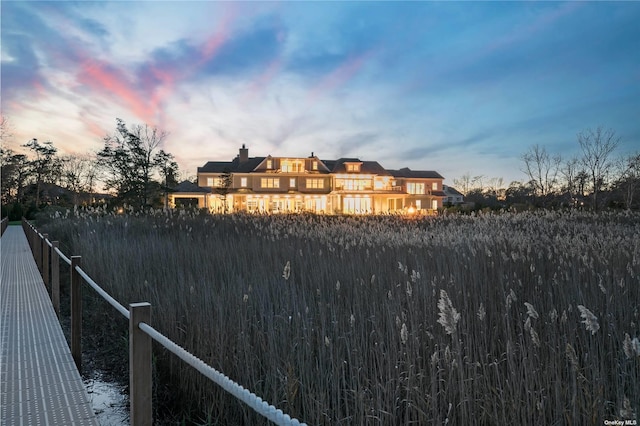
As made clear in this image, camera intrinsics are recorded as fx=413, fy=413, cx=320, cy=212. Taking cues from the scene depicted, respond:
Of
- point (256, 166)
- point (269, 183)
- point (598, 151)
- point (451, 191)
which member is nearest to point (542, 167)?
point (598, 151)

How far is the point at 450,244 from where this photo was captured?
6445 millimetres

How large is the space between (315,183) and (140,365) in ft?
151

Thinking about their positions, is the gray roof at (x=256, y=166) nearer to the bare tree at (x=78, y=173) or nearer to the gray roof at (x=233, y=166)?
the gray roof at (x=233, y=166)

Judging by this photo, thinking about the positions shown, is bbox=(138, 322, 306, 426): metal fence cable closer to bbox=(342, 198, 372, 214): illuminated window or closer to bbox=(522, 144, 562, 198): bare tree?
bbox=(522, 144, 562, 198): bare tree

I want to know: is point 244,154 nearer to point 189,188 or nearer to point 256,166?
point 256,166

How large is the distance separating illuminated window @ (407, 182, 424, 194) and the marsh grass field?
1969 inches

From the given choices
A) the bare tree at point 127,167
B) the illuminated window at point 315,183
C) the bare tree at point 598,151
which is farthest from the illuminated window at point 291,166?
the bare tree at point 598,151

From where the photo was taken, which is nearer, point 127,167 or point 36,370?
point 36,370

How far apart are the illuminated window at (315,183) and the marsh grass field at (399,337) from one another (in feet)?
136

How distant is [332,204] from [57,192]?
32.9 metres

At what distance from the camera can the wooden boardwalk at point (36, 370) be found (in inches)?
116

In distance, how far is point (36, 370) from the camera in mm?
3785

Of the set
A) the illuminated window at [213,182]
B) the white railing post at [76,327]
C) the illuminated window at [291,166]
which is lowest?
the white railing post at [76,327]

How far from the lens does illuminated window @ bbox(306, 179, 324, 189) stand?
47656 mm
